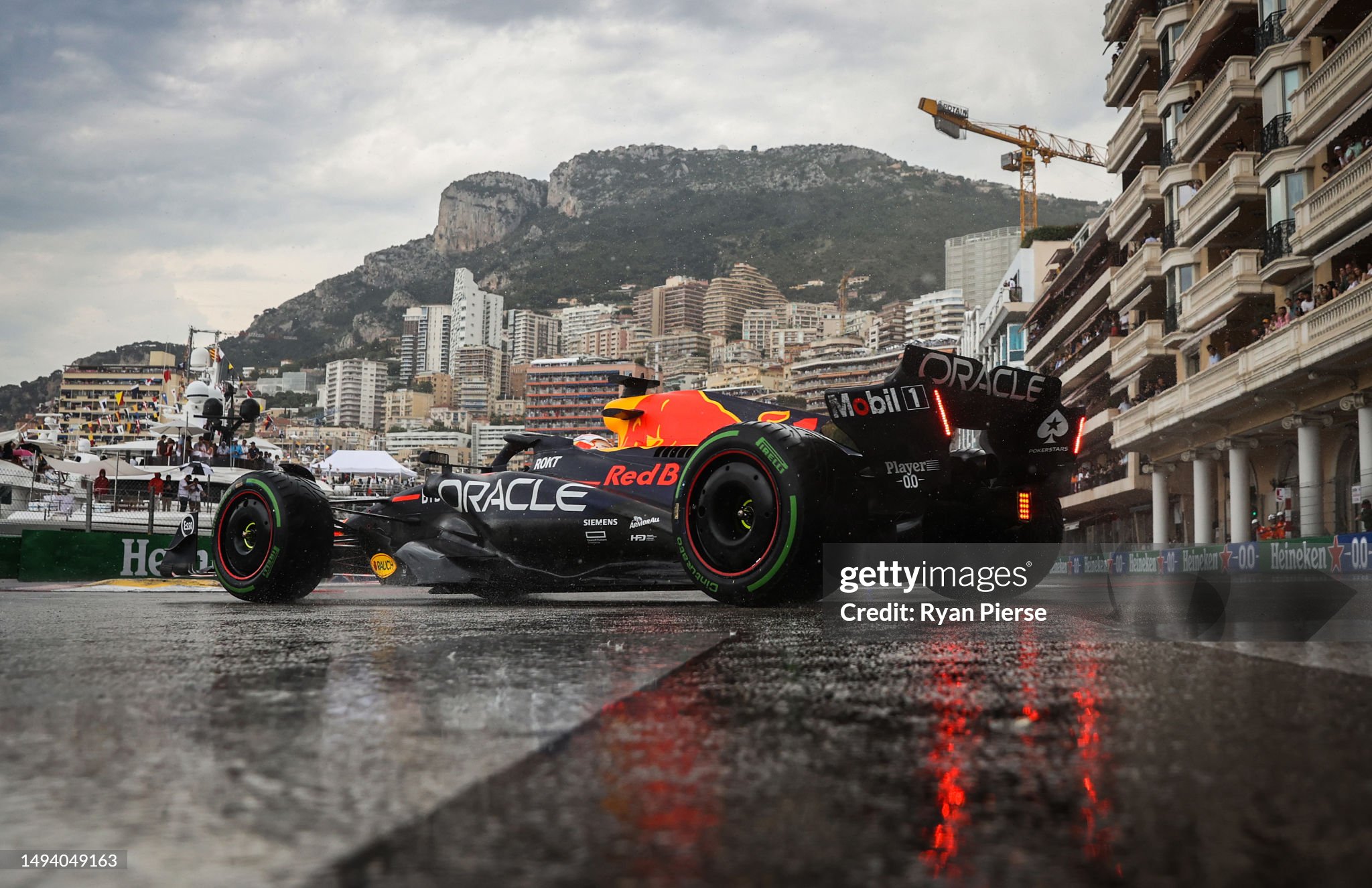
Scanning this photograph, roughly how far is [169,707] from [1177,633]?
11.5 ft

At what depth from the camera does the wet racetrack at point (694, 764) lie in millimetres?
1150

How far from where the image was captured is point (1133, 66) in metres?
43.5

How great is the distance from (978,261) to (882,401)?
17691cm

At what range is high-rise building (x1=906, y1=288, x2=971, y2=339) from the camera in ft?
591

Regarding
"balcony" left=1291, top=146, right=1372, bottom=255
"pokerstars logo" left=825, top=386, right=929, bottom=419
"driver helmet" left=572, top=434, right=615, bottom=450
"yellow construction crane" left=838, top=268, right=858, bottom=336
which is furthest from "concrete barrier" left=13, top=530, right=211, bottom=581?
"yellow construction crane" left=838, top=268, right=858, bottom=336

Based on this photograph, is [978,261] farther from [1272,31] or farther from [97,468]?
[97,468]

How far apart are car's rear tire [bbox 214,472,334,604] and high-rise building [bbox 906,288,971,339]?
175m

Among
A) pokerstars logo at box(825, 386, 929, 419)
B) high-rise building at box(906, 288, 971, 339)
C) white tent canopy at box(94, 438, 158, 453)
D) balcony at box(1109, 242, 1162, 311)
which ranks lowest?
pokerstars logo at box(825, 386, 929, 419)

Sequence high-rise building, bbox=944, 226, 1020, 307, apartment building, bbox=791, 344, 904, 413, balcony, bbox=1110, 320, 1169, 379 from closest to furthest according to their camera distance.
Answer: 1. balcony, bbox=1110, 320, 1169, 379
2. apartment building, bbox=791, 344, 904, 413
3. high-rise building, bbox=944, 226, 1020, 307

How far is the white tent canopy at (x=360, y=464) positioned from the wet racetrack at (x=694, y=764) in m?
26.0

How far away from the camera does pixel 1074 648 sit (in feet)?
11.9

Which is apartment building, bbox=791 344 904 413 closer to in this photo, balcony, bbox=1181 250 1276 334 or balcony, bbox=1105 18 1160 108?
balcony, bbox=1105 18 1160 108

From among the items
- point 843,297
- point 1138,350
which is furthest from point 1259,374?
point 843,297

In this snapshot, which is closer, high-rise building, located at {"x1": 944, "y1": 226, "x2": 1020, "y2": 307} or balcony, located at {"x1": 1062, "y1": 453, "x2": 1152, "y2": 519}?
balcony, located at {"x1": 1062, "y1": 453, "x2": 1152, "y2": 519}
